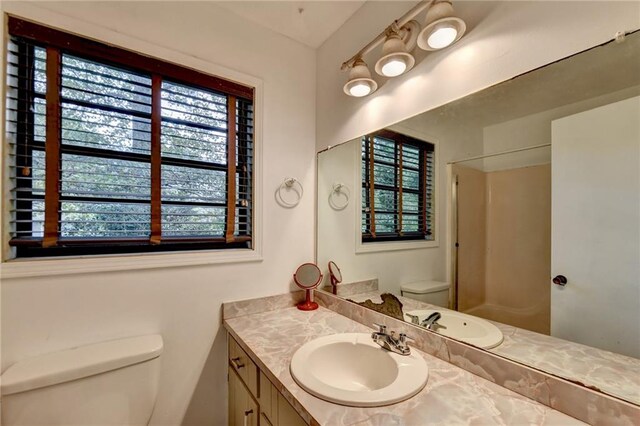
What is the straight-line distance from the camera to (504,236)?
0.90 m

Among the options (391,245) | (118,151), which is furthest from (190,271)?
(391,245)

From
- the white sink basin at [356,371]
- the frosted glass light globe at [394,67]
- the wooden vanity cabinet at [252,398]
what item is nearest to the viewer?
the white sink basin at [356,371]

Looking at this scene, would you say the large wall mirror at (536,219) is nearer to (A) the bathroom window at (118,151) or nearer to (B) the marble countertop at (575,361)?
(B) the marble countertop at (575,361)

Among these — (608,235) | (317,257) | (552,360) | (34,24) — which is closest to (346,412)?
(552,360)

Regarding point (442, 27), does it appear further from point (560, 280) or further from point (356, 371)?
point (356, 371)

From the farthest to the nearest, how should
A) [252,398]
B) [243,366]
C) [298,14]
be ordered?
[298,14] → [243,366] → [252,398]

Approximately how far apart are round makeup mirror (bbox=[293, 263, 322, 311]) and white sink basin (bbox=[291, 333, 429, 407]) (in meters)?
0.42

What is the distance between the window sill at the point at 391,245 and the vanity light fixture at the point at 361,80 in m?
0.75

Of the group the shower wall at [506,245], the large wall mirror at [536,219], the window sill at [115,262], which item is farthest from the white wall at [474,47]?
the window sill at [115,262]

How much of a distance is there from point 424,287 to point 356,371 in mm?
441

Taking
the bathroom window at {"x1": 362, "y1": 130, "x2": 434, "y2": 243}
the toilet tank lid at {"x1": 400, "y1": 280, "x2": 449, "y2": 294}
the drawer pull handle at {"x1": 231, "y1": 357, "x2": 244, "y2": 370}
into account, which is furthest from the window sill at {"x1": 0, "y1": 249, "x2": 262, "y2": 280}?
the toilet tank lid at {"x1": 400, "y1": 280, "x2": 449, "y2": 294}

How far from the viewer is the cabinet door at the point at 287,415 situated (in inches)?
31.2

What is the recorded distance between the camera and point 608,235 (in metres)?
0.71

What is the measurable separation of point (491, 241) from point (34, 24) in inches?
73.8
